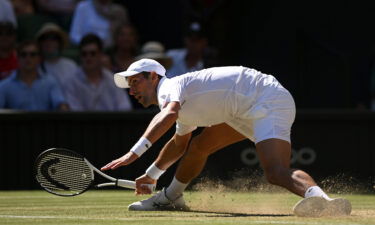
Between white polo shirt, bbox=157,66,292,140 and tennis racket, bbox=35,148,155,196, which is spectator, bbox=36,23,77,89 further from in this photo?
white polo shirt, bbox=157,66,292,140

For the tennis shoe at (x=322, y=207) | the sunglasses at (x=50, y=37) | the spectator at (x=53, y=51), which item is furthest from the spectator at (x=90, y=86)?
the tennis shoe at (x=322, y=207)

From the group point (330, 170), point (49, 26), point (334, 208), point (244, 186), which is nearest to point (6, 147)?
point (49, 26)

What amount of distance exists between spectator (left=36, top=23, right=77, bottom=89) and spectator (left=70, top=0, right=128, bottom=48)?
1.13 metres

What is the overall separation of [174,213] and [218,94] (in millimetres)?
1071

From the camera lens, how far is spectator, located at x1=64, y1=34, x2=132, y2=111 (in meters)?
12.8

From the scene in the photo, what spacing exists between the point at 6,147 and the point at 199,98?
4711 mm

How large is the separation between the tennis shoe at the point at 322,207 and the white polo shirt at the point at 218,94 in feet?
2.90

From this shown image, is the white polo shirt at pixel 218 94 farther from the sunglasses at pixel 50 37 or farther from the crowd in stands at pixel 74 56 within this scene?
the sunglasses at pixel 50 37

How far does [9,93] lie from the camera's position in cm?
1240

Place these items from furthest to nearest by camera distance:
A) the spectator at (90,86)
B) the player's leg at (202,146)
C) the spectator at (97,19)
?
the spectator at (97,19) → the spectator at (90,86) → the player's leg at (202,146)

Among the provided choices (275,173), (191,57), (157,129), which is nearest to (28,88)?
(191,57)

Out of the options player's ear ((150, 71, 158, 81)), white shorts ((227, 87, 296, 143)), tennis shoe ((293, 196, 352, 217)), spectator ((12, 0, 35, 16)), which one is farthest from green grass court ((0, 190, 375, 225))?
spectator ((12, 0, 35, 16))

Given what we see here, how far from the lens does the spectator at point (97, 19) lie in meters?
14.4

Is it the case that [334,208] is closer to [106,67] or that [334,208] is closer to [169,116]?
[169,116]
